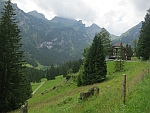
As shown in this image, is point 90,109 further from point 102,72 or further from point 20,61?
point 102,72

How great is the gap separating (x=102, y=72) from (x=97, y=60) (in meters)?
3.39

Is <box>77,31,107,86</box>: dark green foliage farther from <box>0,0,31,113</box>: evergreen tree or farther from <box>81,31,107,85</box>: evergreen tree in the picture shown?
<box>0,0,31,113</box>: evergreen tree

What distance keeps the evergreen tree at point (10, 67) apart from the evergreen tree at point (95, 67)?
1923 cm

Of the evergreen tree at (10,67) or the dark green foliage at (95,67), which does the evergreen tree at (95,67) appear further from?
the evergreen tree at (10,67)

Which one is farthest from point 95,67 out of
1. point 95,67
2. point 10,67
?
point 10,67

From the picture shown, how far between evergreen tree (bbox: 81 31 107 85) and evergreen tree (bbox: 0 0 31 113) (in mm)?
19226

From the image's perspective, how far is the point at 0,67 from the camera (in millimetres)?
28078

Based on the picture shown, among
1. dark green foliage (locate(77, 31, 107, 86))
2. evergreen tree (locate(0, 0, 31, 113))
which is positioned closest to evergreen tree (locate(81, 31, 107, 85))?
dark green foliage (locate(77, 31, 107, 86))

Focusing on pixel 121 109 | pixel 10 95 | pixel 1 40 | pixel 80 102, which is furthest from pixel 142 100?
pixel 1 40

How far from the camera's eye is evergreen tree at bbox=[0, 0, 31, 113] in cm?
2795

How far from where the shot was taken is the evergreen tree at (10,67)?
1101 inches

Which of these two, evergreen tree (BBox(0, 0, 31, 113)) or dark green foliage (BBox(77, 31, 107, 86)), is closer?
evergreen tree (BBox(0, 0, 31, 113))

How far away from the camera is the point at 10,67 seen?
2920cm

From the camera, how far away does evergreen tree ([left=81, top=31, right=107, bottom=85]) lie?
44.7 metres
